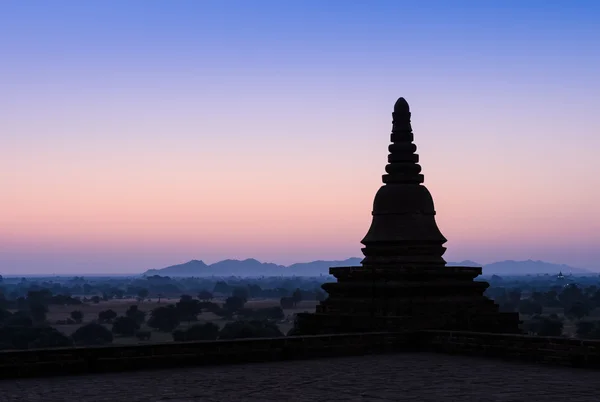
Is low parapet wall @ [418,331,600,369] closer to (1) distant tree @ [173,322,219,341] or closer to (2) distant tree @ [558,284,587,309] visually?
(1) distant tree @ [173,322,219,341]

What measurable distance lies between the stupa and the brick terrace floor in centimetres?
491

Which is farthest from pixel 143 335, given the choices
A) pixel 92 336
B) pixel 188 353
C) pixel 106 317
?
pixel 188 353

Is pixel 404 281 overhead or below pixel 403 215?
below

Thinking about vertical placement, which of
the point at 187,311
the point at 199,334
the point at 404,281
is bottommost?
the point at 199,334

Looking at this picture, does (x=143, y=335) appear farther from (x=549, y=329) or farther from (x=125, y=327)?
(x=549, y=329)

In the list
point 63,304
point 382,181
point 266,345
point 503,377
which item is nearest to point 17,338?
point 382,181

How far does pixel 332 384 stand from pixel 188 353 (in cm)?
413

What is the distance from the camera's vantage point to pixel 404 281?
2481 cm

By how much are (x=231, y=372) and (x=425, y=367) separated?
371cm

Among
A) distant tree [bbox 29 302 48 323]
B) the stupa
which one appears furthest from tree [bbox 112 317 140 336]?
the stupa

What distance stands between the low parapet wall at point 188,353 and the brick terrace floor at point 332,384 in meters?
0.50

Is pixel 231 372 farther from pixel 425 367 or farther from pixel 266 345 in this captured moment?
pixel 425 367

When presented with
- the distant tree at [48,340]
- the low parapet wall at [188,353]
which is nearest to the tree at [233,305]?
the distant tree at [48,340]

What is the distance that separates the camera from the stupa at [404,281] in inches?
955
